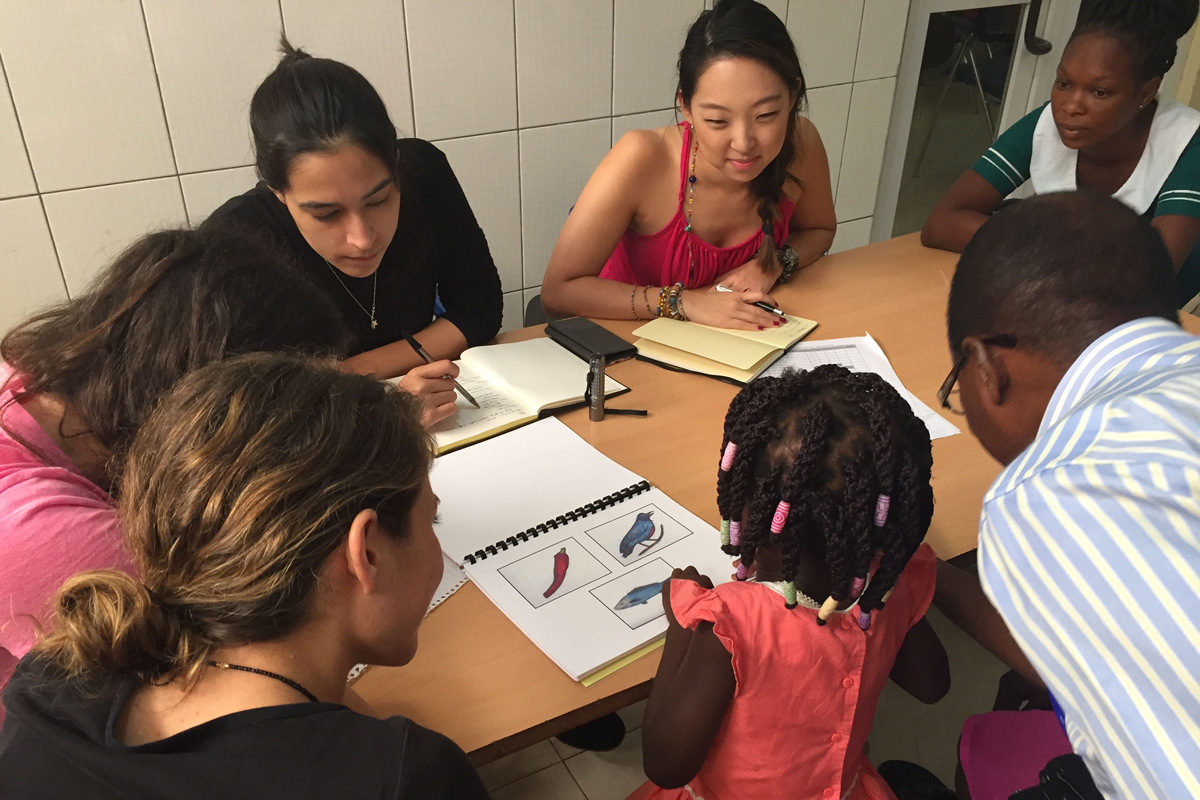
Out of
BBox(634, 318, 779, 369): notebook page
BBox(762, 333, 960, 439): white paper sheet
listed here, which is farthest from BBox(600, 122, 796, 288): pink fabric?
BBox(762, 333, 960, 439): white paper sheet

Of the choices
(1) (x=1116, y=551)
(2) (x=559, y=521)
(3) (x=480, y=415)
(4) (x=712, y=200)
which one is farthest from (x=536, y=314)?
(1) (x=1116, y=551)

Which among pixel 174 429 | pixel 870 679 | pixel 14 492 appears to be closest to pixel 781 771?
pixel 870 679

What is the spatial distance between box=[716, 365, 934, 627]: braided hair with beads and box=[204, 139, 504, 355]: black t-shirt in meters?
0.99

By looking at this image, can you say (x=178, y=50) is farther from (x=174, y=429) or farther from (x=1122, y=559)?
(x=1122, y=559)

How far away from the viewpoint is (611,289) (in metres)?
1.76

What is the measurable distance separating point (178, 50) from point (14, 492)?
1405mm

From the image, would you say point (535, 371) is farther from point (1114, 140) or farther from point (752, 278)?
point (1114, 140)

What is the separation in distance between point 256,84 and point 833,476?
1.77 meters

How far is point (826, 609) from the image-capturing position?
85cm

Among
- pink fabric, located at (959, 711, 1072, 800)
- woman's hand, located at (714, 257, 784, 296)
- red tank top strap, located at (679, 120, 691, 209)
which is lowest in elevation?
pink fabric, located at (959, 711, 1072, 800)

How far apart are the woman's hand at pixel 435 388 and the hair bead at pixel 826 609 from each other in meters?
0.69

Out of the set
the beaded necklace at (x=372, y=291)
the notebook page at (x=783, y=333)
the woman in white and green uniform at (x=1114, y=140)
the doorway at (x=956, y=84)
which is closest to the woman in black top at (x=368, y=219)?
the beaded necklace at (x=372, y=291)

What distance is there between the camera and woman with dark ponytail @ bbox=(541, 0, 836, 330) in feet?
5.45

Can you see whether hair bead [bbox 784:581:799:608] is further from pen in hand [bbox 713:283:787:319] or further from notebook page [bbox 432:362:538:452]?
pen in hand [bbox 713:283:787:319]
